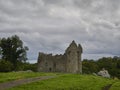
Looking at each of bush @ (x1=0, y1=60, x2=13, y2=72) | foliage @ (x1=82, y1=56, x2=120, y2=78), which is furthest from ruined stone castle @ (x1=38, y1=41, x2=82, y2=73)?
foliage @ (x1=82, y1=56, x2=120, y2=78)

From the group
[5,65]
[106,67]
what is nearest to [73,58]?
[5,65]

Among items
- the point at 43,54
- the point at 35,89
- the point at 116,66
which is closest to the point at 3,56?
the point at 43,54

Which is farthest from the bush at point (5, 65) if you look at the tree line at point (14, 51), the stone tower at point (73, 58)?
the stone tower at point (73, 58)

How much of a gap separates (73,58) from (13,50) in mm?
25814

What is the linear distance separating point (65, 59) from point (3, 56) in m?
27.6

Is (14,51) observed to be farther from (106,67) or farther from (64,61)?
(106,67)

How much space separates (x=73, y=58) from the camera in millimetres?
112750

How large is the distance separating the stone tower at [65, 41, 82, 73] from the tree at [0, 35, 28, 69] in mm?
19837

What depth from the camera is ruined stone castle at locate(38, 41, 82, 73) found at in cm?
11238

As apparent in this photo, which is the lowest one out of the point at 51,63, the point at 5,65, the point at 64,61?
the point at 5,65

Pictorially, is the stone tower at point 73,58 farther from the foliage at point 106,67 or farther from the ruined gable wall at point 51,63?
the foliage at point 106,67

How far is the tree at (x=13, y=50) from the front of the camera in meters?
123

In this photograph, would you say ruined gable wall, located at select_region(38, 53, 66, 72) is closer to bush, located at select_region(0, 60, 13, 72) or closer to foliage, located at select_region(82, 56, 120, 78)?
bush, located at select_region(0, 60, 13, 72)

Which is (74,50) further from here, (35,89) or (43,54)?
(35,89)
